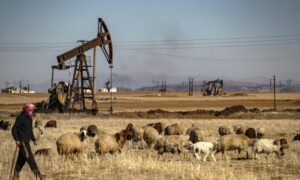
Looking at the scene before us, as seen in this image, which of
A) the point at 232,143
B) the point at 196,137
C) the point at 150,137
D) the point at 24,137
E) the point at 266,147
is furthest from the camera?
the point at 150,137

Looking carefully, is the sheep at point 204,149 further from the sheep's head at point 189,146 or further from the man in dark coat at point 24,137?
the man in dark coat at point 24,137

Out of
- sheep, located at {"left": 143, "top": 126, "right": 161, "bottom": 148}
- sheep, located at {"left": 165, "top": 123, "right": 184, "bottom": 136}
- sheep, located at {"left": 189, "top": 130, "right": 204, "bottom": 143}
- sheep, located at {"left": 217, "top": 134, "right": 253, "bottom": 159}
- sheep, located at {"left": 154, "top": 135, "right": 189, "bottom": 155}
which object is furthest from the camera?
sheep, located at {"left": 165, "top": 123, "right": 184, "bottom": 136}

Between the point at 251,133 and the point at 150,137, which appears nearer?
the point at 150,137

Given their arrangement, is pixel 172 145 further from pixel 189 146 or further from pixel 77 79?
pixel 77 79

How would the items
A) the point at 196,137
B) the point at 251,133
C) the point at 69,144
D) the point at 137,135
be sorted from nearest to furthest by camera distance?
the point at 69,144, the point at 196,137, the point at 137,135, the point at 251,133

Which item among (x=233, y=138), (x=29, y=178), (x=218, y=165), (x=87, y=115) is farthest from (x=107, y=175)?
(x=87, y=115)

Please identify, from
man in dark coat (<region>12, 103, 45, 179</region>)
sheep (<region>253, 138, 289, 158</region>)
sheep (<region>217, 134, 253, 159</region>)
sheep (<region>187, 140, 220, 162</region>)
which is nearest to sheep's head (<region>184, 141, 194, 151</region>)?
sheep (<region>187, 140, 220, 162</region>)

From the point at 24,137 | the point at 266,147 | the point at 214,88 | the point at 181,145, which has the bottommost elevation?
the point at 181,145

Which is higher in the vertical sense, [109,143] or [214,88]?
[214,88]

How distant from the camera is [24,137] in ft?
47.8

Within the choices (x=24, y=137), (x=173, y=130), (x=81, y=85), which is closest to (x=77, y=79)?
(x=81, y=85)

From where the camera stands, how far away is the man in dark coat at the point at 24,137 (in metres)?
14.5

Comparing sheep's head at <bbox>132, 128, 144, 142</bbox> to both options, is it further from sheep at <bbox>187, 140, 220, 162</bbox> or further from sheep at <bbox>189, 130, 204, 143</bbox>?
sheep at <bbox>187, 140, 220, 162</bbox>

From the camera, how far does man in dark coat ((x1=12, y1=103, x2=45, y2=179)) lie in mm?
14484
